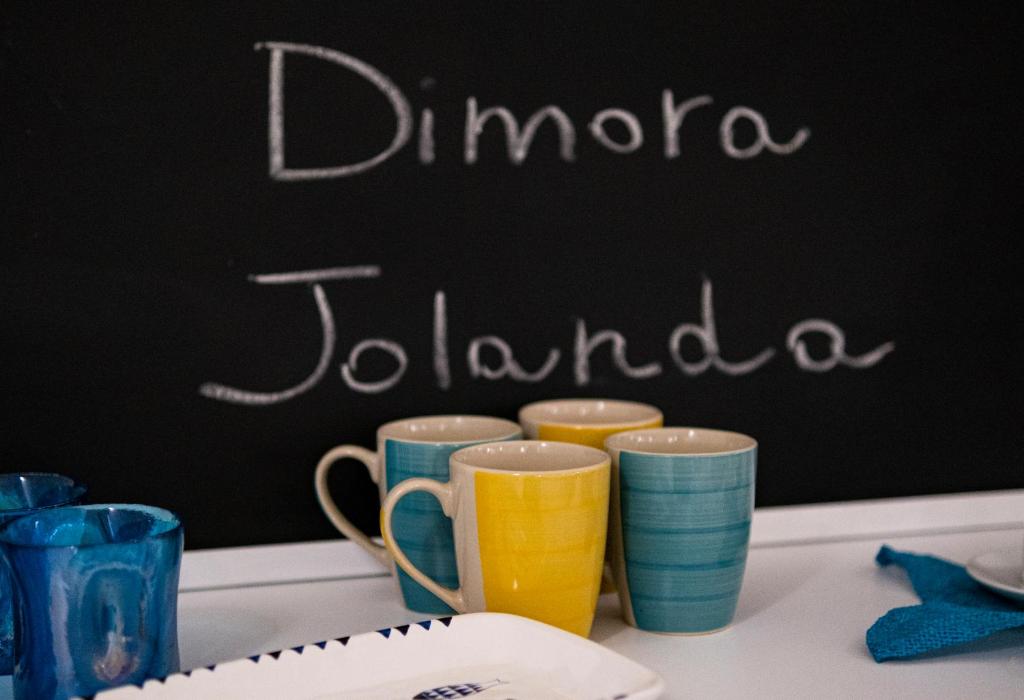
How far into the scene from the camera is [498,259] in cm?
100

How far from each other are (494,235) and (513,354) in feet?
0.36

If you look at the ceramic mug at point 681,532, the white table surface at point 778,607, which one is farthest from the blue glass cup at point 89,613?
the ceramic mug at point 681,532

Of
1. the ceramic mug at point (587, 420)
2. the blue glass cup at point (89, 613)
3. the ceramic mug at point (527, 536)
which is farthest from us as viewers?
the ceramic mug at point (587, 420)

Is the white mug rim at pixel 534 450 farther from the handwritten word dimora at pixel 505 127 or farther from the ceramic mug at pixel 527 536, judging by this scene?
the handwritten word dimora at pixel 505 127

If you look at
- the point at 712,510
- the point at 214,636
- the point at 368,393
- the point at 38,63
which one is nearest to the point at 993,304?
the point at 712,510

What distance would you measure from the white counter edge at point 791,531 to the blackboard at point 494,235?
19mm

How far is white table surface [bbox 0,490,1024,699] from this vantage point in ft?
2.48

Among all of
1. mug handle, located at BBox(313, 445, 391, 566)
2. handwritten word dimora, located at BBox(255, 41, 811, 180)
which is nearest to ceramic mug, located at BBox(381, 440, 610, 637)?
mug handle, located at BBox(313, 445, 391, 566)

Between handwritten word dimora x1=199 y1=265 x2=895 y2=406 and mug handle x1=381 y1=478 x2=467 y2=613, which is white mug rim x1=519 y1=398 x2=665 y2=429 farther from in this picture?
mug handle x1=381 y1=478 x2=467 y2=613

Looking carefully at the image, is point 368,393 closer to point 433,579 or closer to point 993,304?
point 433,579

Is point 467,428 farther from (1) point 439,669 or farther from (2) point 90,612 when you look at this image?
(2) point 90,612

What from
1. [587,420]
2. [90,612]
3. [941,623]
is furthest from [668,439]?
[90,612]

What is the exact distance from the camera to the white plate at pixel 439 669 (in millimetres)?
654

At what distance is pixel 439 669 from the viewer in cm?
71
